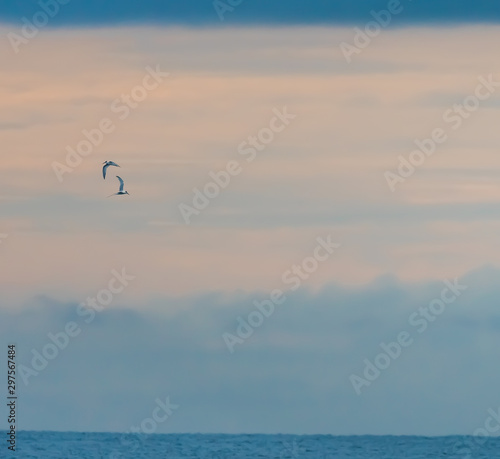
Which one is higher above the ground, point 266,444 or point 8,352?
point 266,444

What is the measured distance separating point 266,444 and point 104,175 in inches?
3770

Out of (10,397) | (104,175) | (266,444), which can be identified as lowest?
(10,397)

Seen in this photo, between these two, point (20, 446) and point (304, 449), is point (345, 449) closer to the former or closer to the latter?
point (304, 449)

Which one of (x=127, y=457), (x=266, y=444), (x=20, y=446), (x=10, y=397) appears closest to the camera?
(x=10, y=397)

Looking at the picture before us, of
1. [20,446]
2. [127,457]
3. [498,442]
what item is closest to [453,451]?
[498,442]

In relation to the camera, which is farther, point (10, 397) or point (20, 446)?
point (20, 446)

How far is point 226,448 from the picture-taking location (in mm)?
154875

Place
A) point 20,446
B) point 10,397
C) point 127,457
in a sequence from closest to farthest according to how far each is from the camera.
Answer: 1. point 10,397
2. point 127,457
3. point 20,446

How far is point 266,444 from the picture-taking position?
164 m

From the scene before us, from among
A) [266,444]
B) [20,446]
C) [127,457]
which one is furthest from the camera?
[266,444]

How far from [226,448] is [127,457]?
19162 mm

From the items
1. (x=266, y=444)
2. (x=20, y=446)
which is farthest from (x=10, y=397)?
(x=266, y=444)

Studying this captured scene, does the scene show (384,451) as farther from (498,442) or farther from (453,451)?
(498,442)

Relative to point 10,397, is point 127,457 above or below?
above
